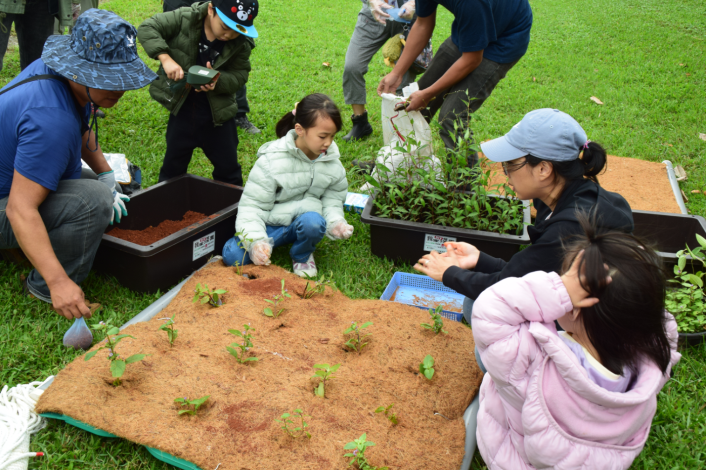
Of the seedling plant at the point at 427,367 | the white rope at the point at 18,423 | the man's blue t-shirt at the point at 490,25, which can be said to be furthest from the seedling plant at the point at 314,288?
the man's blue t-shirt at the point at 490,25

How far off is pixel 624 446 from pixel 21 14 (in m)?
4.60

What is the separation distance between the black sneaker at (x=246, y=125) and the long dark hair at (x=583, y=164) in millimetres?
3293

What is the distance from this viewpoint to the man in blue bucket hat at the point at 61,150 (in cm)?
220

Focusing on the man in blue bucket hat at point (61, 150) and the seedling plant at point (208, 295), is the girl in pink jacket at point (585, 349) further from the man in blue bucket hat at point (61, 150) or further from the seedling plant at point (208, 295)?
the man in blue bucket hat at point (61, 150)

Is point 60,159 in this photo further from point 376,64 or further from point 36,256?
point 376,64

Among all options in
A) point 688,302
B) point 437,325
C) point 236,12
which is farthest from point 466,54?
point 688,302

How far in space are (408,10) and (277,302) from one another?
2.74 meters

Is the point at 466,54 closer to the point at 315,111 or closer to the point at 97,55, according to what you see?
the point at 315,111

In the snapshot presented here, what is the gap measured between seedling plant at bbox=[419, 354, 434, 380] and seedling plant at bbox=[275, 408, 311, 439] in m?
0.54

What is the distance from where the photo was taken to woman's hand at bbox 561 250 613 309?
1.43m

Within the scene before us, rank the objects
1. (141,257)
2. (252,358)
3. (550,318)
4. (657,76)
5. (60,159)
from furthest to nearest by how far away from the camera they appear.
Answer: (657,76) → (141,257) → (60,159) → (252,358) → (550,318)

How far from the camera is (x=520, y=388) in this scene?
154 centimetres

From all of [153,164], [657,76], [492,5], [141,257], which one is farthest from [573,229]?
[657,76]

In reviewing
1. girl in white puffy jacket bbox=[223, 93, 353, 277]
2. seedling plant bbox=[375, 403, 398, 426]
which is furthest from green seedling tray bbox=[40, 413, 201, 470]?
girl in white puffy jacket bbox=[223, 93, 353, 277]
